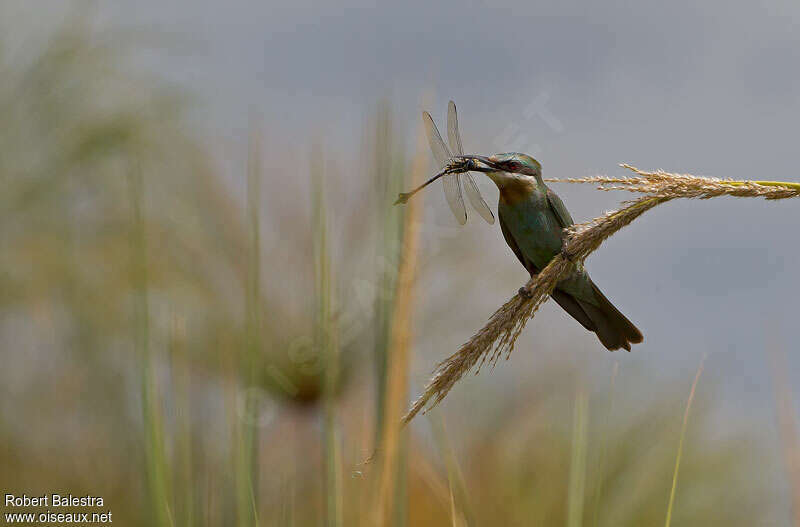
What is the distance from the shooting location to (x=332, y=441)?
29.1 inches

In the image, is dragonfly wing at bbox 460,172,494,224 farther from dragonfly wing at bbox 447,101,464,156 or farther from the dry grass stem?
the dry grass stem

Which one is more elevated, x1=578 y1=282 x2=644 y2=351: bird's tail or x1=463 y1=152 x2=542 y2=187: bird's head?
x1=463 y1=152 x2=542 y2=187: bird's head

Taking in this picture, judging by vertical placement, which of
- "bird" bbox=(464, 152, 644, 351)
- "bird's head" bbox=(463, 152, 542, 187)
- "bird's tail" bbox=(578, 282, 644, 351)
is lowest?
"bird's tail" bbox=(578, 282, 644, 351)

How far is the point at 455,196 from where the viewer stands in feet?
5.28

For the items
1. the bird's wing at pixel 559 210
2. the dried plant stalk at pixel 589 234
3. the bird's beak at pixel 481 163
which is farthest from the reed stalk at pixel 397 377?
the bird's wing at pixel 559 210

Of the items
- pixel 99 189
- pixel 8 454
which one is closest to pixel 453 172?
pixel 8 454

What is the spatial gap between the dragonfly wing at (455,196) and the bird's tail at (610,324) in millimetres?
434

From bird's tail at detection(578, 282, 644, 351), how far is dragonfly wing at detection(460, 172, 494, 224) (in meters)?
0.40

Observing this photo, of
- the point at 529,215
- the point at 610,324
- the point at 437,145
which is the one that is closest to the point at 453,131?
the point at 437,145

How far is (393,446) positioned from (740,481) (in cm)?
434

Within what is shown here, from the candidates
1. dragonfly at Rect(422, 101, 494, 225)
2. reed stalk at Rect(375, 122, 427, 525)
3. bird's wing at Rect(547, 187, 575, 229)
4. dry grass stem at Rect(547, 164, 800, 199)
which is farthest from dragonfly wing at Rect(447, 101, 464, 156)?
reed stalk at Rect(375, 122, 427, 525)

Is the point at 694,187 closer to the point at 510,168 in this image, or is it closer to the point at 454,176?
the point at 454,176

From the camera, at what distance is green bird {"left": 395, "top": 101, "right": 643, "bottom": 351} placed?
162 cm

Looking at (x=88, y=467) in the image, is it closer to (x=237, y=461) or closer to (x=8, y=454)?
(x=8, y=454)
